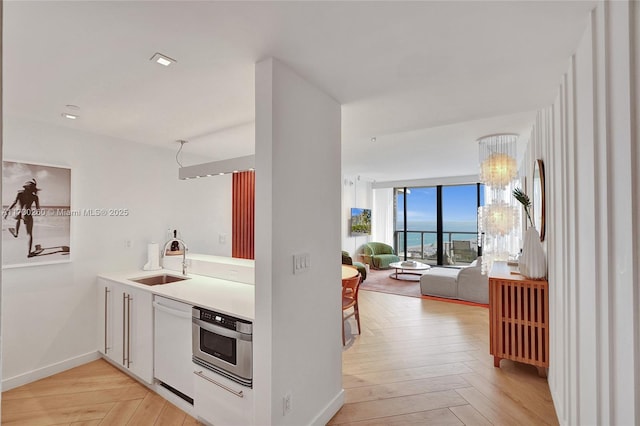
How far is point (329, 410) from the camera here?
93.0 inches

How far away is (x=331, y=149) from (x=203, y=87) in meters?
1.03

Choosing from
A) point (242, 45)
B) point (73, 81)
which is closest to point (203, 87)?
point (242, 45)

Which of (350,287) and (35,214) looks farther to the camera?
(350,287)

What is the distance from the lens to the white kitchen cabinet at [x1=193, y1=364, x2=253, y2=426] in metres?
2.04

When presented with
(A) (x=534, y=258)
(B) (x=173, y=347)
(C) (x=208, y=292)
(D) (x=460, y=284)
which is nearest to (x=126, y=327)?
(B) (x=173, y=347)

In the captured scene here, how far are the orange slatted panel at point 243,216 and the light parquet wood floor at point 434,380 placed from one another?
1902 millimetres

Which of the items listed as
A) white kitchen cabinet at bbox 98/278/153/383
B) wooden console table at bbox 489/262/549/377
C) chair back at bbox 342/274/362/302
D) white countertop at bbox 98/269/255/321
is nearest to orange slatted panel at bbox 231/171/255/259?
white countertop at bbox 98/269/255/321

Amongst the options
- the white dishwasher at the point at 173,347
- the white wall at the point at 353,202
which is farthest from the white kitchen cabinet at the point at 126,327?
the white wall at the point at 353,202

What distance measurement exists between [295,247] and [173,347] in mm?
1417

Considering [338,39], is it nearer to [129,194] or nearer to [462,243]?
[129,194]

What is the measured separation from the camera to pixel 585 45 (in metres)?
1.63

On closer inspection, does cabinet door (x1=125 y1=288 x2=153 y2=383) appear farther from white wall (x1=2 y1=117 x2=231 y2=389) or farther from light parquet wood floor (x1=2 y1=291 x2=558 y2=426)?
white wall (x1=2 y1=117 x2=231 y2=389)

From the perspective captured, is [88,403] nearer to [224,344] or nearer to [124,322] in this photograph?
[124,322]

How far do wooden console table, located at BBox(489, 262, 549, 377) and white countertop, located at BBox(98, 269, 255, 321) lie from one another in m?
2.36
